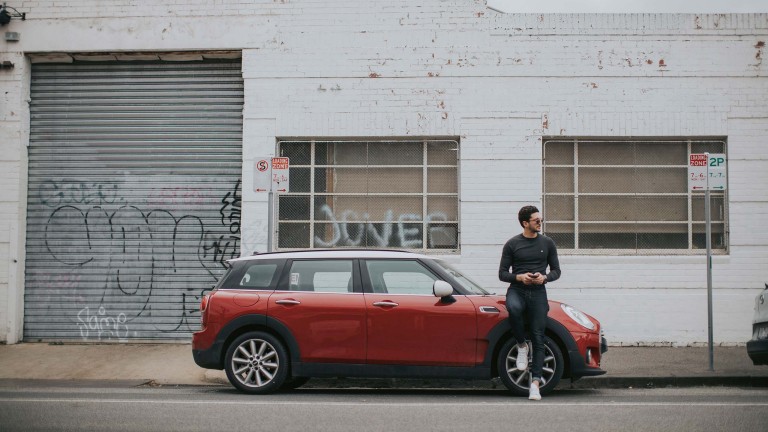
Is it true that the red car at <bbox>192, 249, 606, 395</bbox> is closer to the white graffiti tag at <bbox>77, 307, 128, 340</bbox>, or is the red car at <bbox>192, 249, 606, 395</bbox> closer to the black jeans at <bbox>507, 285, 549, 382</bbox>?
the black jeans at <bbox>507, 285, 549, 382</bbox>

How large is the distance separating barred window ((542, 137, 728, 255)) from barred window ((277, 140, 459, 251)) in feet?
5.12

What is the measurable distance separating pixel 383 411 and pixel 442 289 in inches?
60.8

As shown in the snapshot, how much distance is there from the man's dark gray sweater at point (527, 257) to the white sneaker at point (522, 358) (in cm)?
65

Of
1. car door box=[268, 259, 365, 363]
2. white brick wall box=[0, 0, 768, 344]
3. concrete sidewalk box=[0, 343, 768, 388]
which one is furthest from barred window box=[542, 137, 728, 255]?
car door box=[268, 259, 365, 363]

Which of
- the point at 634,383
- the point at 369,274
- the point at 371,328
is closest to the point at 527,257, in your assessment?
the point at 369,274

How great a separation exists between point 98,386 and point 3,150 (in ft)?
16.9

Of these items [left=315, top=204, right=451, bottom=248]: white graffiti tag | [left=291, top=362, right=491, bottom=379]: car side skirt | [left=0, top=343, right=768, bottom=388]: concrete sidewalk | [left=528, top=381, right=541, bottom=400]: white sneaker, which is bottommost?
[left=0, top=343, right=768, bottom=388]: concrete sidewalk

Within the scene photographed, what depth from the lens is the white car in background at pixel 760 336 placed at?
9664 millimetres

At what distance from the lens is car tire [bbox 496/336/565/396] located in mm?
8930

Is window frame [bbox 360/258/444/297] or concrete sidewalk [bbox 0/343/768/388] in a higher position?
window frame [bbox 360/258/444/297]

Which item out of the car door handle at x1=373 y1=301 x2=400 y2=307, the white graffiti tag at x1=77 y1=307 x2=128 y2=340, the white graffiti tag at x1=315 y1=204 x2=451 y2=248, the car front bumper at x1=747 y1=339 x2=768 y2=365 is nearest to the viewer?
the car door handle at x1=373 y1=301 x2=400 y2=307

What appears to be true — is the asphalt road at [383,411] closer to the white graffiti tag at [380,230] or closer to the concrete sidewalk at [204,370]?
the concrete sidewalk at [204,370]

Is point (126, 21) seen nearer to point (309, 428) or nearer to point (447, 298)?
point (447, 298)

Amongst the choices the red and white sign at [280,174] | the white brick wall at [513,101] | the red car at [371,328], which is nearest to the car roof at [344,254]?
the red car at [371,328]
